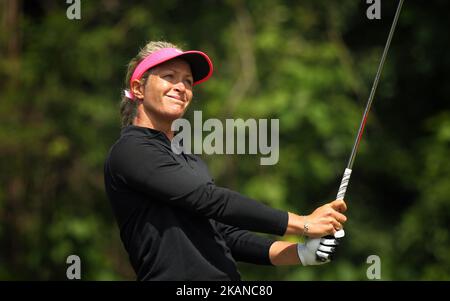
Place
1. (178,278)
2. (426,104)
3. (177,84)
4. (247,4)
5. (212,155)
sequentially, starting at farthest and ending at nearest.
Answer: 1. (426,104)
2. (247,4)
3. (212,155)
4. (177,84)
5. (178,278)

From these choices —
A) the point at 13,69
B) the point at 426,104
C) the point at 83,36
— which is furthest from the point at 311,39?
the point at 13,69

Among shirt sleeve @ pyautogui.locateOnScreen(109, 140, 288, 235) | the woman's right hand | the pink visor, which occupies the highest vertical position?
the pink visor

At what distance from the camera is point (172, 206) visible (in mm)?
2945

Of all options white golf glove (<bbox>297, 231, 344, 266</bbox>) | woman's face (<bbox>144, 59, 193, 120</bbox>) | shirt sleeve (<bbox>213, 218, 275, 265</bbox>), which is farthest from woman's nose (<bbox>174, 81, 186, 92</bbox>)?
white golf glove (<bbox>297, 231, 344, 266</bbox>)

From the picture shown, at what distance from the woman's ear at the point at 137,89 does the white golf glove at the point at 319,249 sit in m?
0.77

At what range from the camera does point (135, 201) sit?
299 cm

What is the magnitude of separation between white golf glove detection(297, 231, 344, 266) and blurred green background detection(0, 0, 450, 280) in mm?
4422

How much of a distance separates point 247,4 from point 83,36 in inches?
60.3

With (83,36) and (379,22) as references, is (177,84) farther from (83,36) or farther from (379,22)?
(379,22)

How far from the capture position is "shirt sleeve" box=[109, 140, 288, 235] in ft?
9.52

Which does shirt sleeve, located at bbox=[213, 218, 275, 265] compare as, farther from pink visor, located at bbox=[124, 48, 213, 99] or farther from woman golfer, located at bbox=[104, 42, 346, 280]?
pink visor, located at bbox=[124, 48, 213, 99]

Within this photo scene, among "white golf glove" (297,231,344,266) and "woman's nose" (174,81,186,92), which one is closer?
"white golf glove" (297,231,344,266)

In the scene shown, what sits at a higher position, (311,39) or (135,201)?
(311,39)

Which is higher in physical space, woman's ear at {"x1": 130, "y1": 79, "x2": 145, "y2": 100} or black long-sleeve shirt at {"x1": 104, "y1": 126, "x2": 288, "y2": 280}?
woman's ear at {"x1": 130, "y1": 79, "x2": 145, "y2": 100}
